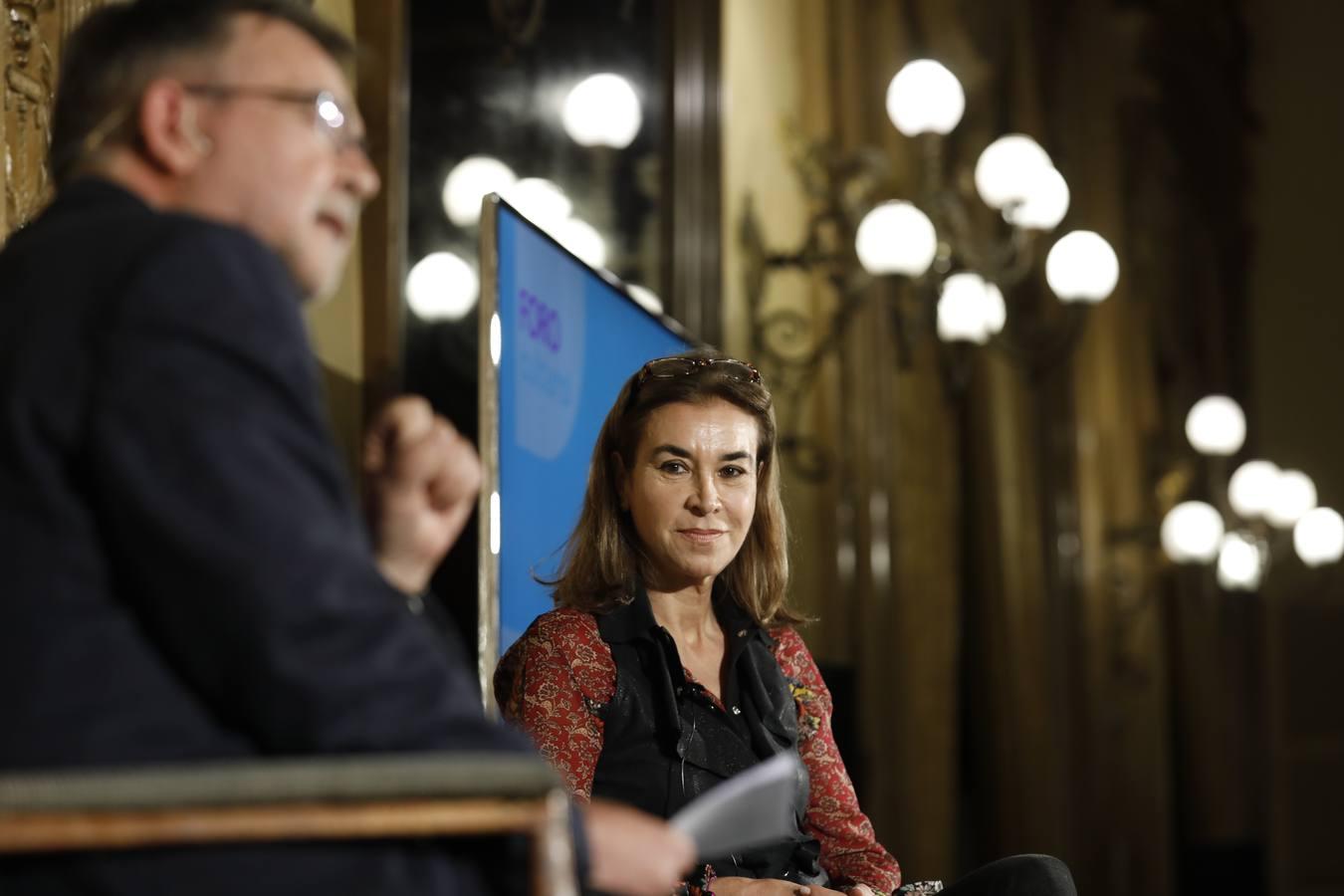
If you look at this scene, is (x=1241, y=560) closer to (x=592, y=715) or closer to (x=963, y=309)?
(x=963, y=309)

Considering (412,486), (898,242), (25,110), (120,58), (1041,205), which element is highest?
(1041,205)

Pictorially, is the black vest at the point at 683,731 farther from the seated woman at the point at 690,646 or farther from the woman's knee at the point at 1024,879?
the woman's knee at the point at 1024,879

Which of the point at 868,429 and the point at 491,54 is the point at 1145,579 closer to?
the point at 868,429

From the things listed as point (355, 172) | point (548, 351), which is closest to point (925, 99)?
point (548, 351)

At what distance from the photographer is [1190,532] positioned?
345 inches

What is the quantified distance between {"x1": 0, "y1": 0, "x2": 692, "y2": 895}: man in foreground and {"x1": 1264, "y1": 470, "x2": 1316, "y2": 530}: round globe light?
8075 mm

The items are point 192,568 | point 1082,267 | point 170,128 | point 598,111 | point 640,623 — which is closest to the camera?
point 192,568

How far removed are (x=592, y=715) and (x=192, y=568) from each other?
1.26 metres

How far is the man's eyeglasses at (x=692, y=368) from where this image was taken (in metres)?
2.79

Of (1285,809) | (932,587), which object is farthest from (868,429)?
(1285,809)

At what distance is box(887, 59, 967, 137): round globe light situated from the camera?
19.9ft

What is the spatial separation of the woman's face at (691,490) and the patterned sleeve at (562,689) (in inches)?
7.5

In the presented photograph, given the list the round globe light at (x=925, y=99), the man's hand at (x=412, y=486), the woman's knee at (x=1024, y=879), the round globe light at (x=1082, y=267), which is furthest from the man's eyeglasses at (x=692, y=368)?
the round globe light at (x=1082, y=267)

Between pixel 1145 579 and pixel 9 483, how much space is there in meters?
8.57
